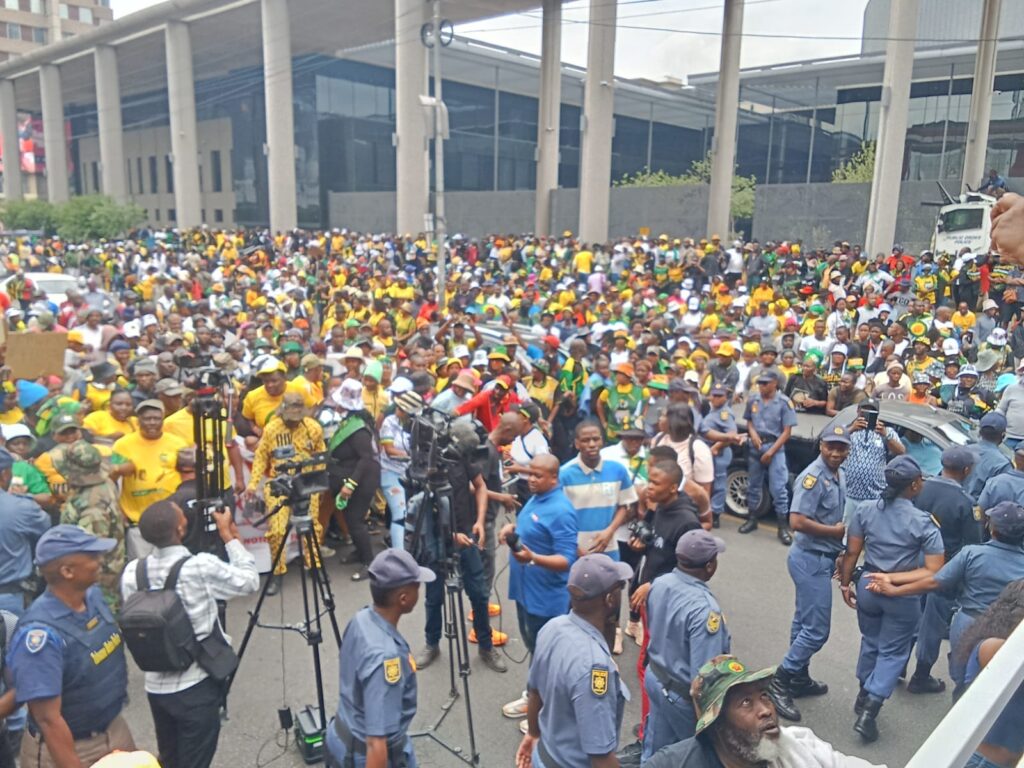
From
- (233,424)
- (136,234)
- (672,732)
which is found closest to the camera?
(672,732)

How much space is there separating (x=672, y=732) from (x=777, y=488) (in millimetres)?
4985

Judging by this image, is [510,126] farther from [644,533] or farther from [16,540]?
[16,540]

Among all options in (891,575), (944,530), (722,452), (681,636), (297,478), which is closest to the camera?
(681,636)

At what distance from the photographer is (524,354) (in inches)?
441

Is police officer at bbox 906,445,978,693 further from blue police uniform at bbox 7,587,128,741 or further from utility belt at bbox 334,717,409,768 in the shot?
blue police uniform at bbox 7,587,128,741

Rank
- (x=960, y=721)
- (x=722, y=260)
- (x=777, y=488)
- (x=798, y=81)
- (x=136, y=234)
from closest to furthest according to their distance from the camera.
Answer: (x=960, y=721) → (x=777, y=488) → (x=722, y=260) → (x=136, y=234) → (x=798, y=81)

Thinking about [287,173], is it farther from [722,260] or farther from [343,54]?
[722,260]

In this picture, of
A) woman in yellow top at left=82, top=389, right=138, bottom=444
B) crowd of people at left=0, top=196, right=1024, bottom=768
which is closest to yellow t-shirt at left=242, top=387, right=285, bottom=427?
crowd of people at left=0, top=196, right=1024, bottom=768

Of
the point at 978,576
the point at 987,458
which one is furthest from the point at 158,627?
the point at 987,458

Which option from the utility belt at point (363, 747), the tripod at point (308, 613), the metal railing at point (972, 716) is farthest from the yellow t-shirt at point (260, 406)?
the metal railing at point (972, 716)

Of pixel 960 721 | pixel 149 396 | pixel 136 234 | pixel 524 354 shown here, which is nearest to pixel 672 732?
pixel 960 721

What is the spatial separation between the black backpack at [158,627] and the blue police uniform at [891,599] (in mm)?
4053

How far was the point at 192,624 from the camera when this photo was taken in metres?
3.76

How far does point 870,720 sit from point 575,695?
2854 millimetres
